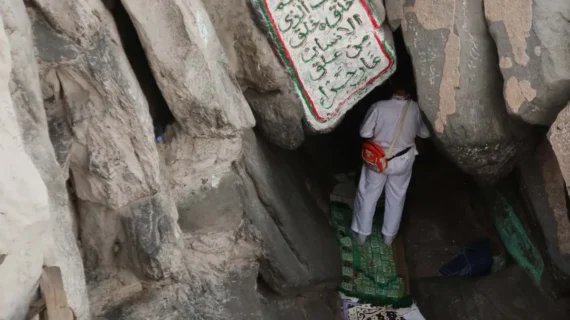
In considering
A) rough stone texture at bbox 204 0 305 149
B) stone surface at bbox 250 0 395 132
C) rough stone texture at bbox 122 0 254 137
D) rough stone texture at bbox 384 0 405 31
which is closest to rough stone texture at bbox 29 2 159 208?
rough stone texture at bbox 122 0 254 137

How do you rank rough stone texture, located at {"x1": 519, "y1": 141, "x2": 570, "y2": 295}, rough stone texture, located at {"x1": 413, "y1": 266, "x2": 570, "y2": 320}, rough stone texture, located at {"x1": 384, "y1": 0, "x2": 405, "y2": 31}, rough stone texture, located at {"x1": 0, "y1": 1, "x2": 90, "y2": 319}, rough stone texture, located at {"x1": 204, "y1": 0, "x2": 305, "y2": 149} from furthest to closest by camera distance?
rough stone texture, located at {"x1": 413, "y1": 266, "x2": 570, "y2": 320} → rough stone texture, located at {"x1": 384, "y1": 0, "x2": 405, "y2": 31} → rough stone texture, located at {"x1": 519, "y1": 141, "x2": 570, "y2": 295} → rough stone texture, located at {"x1": 204, "y1": 0, "x2": 305, "y2": 149} → rough stone texture, located at {"x1": 0, "y1": 1, "x2": 90, "y2": 319}

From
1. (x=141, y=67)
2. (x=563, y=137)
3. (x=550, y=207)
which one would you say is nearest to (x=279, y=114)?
(x=141, y=67)

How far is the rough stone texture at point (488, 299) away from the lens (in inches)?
156

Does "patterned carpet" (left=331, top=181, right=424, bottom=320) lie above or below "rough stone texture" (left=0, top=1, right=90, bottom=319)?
below

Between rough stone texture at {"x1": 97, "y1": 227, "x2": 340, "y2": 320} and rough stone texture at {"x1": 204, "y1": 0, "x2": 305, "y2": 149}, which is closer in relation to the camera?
rough stone texture at {"x1": 97, "y1": 227, "x2": 340, "y2": 320}

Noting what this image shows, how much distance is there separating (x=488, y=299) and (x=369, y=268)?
1012 millimetres

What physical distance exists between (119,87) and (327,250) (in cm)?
236

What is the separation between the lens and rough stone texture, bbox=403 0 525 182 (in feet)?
11.5

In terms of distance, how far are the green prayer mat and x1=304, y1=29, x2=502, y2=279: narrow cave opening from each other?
0.19 metres

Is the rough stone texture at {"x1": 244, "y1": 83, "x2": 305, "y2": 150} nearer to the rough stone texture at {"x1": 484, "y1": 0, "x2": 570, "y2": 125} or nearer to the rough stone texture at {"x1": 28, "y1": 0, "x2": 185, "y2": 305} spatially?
the rough stone texture at {"x1": 28, "y1": 0, "x2": 185, "y2": 305}

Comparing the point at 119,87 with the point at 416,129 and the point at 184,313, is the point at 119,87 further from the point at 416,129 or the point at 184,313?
the point at 416,129

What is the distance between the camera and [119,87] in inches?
108

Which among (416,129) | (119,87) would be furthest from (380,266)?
(119,87)

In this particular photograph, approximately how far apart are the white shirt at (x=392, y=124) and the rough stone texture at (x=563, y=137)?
145cm
